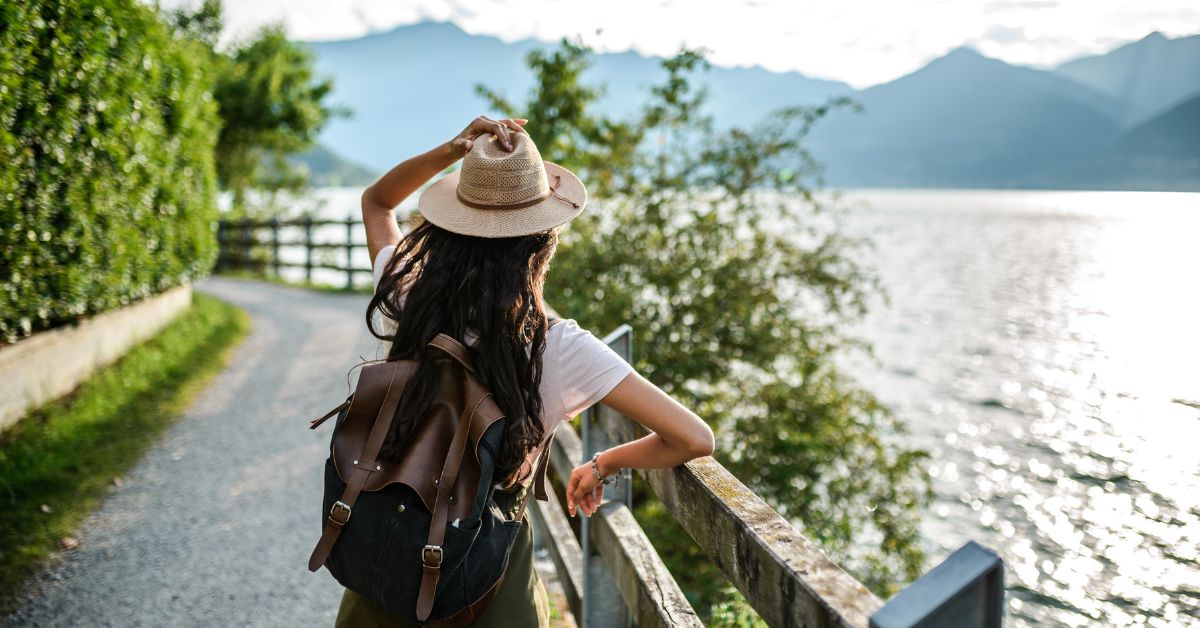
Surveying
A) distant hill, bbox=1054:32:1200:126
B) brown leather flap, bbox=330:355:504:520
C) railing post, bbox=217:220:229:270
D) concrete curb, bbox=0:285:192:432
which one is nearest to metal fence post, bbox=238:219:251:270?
railing post, bbox=217:220:229:270

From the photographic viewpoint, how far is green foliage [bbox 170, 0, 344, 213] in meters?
18.3

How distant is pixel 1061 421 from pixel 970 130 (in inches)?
5107

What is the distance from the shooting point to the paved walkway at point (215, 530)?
11.6 feet

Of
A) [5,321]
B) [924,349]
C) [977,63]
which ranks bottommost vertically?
[924,349]

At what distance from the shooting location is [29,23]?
4.95 metres

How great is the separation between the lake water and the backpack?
747cm

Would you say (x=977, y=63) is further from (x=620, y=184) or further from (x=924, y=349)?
(x=620, y=184)

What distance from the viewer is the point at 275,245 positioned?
18250 millimetres

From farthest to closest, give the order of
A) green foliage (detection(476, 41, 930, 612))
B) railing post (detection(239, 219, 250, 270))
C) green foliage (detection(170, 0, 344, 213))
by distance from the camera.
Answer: railing post (detection(239, 219, 250, 270)) → green foliage (detection(170, 0, 344, 213)) → green foliage (detection(476, 41, 930, 612))


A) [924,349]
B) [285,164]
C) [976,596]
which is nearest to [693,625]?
[976,596]

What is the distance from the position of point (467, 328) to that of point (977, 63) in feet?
610

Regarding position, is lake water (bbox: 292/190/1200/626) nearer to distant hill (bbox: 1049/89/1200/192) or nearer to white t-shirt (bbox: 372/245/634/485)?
white t-shirt (bbox: 372/245/634/485)

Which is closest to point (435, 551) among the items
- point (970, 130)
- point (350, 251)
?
point (350, 251)

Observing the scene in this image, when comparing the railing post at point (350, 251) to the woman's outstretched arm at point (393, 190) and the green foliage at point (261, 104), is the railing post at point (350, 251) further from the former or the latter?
the woman's outstretched arm at point (393, 190)
